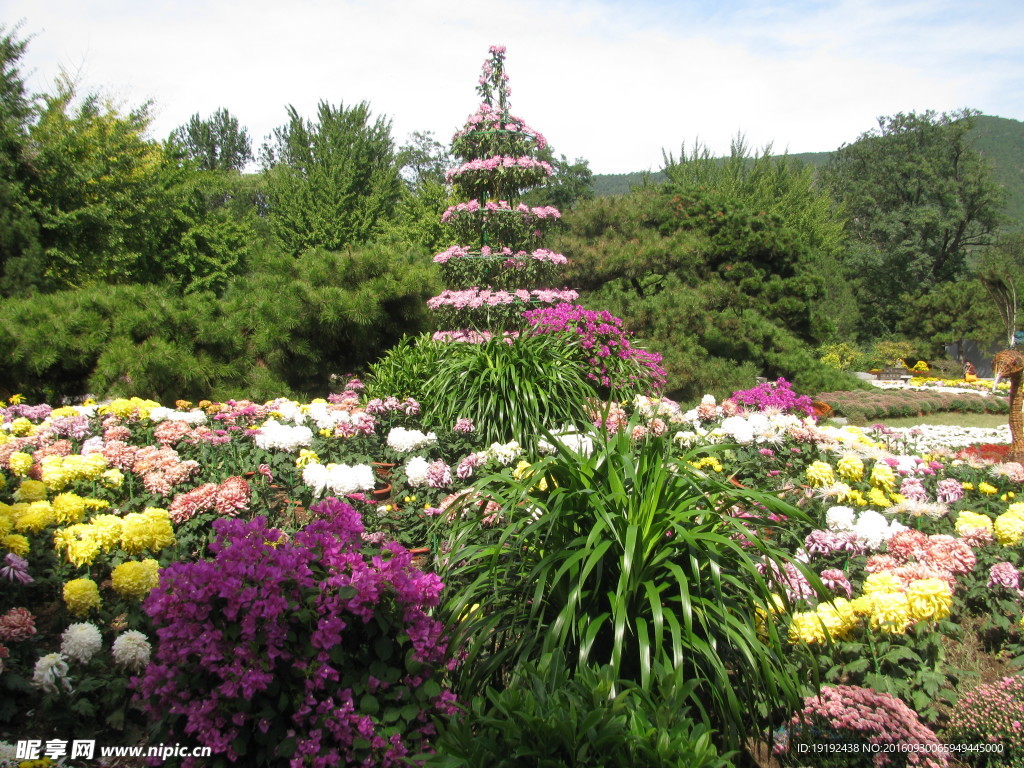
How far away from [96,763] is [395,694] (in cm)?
100

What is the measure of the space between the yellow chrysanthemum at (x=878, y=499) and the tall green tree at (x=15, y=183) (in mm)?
9785

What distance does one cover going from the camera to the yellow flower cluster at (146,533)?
277 cm

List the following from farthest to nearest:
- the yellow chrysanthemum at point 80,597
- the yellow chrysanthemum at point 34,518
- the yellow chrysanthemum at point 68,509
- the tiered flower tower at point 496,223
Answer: the tiered flower tower at point 496,223 < the yellow chrysanthemum at point 68,509 < the yellow chrysanthemum at point 34,518 < the yellow chrysanthemum at point 80,597

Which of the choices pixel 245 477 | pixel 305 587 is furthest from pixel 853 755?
pixel 245 477

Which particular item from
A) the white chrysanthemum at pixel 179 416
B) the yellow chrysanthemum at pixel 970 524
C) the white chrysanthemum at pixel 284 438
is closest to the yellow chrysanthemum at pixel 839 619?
the yellow chrysanthemum at pixel 970 524

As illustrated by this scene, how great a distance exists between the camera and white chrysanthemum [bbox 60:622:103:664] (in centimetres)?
218

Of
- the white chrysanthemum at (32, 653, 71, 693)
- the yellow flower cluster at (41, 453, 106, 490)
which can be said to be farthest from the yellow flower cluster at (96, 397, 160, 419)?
the white chrysanthemum at (32, 653, 71, 693)

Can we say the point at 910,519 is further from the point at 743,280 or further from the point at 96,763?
the point at 743,280

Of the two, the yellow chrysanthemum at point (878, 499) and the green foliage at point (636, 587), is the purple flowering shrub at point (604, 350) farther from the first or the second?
the green foliage at point (636, 587)

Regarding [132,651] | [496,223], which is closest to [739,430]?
[132,651]

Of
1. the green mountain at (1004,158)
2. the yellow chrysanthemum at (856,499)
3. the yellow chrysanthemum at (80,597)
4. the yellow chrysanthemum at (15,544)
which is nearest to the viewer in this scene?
the yellow chrysanthemum at (80,597)

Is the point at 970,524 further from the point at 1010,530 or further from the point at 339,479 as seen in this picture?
the point at 339,479

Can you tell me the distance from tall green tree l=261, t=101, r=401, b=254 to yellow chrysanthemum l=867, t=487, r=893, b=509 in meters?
17.0

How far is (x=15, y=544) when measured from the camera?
262 centimetres
